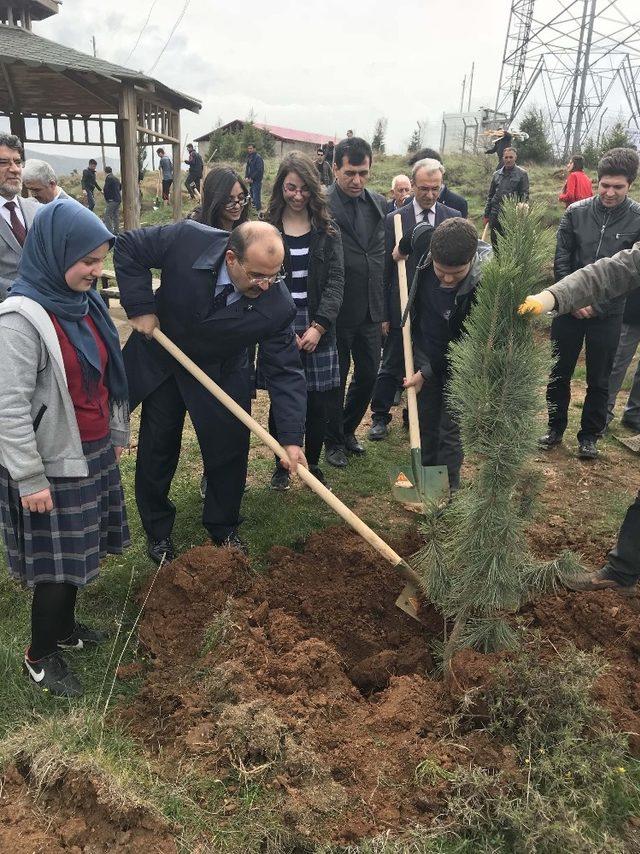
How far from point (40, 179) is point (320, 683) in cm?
A: 406

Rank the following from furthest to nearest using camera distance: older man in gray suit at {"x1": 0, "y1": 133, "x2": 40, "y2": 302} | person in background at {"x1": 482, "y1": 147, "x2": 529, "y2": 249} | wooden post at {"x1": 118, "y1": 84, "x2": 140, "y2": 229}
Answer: person in background at {"x1": 482, "y1": 147, "x2": 529, "y2": 249}
wooden post at {"x1": 118, "y1": 84, "x2": 140, "y2": 229}
older man in gray suit at {"x1": 0, "y1": 133, "x2": 40, "y2": 302}

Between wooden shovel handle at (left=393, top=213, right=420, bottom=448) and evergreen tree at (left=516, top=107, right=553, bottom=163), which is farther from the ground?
evergreen tree at (left=516, top=107, right=553, bottom=163)

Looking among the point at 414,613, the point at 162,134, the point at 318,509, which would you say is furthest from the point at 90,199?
the point at 414,613

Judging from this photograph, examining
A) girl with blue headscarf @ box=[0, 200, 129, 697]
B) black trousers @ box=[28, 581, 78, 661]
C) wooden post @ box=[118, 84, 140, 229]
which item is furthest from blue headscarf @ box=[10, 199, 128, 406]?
wooden post @ box=[118, 84, 140, 229]

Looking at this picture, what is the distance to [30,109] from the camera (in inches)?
368

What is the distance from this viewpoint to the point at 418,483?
361 cm

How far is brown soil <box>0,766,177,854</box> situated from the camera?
180 centimetres

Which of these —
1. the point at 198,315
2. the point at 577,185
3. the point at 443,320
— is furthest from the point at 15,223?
the point at 577,185

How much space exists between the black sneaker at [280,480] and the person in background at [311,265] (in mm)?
430

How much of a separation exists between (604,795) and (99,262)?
2434 millimetres

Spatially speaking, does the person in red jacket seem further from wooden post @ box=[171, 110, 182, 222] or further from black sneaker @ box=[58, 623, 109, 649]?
black sneaker @ box=[58, 623, 109, 649]

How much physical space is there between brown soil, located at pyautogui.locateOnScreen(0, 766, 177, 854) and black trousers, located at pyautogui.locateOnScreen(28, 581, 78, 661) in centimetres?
57

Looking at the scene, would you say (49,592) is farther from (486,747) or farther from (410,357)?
(410,357)

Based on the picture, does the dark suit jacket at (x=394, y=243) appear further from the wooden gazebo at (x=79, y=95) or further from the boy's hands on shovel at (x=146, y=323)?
the wooden gazebo at (x=79, y=95)
